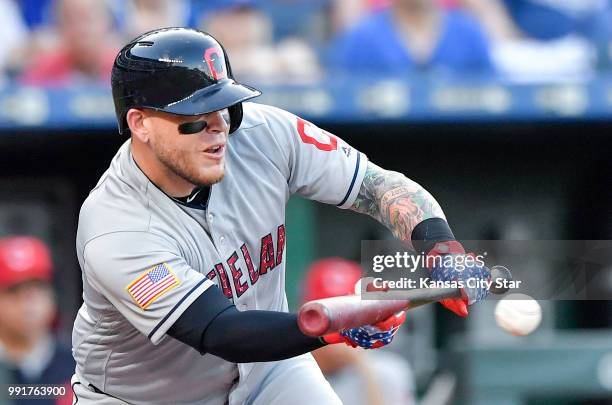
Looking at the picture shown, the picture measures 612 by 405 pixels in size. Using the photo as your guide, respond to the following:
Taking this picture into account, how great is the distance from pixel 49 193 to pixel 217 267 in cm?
354

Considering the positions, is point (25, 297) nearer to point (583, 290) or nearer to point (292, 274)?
point (292, 274)

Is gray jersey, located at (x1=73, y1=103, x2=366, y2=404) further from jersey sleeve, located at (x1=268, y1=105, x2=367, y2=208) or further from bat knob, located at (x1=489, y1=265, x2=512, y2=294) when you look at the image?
bat knob, located at (x1=489, y1=265, x2=512, y2=294)

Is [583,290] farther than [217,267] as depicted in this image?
Yes

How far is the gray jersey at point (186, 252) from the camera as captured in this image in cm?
308

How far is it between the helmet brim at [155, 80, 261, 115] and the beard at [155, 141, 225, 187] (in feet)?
0.38

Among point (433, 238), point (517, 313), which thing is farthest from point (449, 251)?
point (517, 313)

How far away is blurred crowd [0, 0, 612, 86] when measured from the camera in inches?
252

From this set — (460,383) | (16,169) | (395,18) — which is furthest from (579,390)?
(16,169)

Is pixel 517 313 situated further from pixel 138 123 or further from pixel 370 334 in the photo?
pixel 138 123

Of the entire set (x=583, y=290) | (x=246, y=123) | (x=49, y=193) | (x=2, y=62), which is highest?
(x=246, y=123)

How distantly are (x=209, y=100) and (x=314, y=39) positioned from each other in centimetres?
398

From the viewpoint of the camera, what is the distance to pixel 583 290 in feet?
11.5

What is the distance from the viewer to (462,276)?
9.95ft

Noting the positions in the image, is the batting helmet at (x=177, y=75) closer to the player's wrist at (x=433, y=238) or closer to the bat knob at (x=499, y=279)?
the player's wrist at (x=433, y=238)
